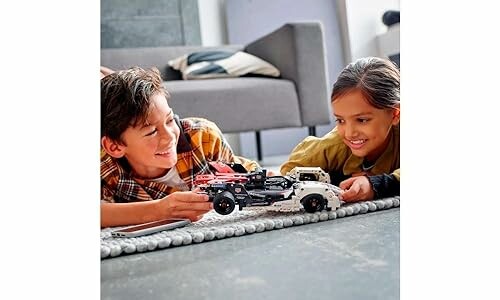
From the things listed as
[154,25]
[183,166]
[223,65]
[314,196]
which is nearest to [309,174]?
[314,196]

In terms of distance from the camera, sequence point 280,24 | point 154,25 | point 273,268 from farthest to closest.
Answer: point 154,25 → point 280,24 → point 273,268

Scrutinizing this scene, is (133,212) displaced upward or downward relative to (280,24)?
downward

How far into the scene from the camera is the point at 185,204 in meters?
0.60

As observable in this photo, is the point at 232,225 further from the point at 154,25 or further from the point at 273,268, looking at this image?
the point at 154,25

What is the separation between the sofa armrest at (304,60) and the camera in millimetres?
743

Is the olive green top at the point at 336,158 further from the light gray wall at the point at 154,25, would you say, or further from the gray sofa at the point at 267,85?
the light gray wall at the point at 154,25

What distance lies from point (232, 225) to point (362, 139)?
0.60 ft

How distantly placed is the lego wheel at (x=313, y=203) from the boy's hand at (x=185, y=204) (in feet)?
0.34

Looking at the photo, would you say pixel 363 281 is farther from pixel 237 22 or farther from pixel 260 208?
pixel 237 22

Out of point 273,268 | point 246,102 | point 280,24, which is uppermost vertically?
point 280,24

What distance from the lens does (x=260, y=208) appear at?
0.62 m

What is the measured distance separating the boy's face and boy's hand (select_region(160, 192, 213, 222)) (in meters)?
0.03

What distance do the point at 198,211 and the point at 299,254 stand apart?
16 centimetres
